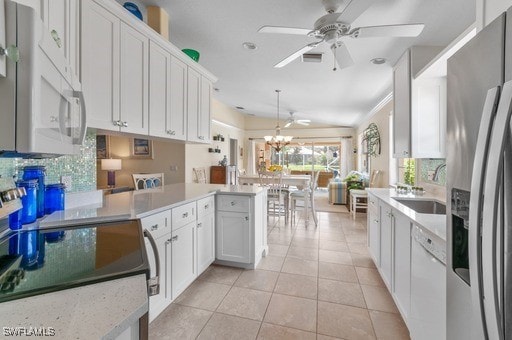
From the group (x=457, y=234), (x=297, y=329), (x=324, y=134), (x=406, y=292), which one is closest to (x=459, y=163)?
(x=457, y=234)

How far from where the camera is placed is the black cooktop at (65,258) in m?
0.67

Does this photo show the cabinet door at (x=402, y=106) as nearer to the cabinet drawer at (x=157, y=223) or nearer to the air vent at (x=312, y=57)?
the air vent at (x=312, y=57)

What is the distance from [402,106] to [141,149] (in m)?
5.02

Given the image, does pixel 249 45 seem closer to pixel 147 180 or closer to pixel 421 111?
pixel 421 111

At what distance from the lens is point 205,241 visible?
8.38 ft

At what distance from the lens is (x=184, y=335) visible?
5.74 feet

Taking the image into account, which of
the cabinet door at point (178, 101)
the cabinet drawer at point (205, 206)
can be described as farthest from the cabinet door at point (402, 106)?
the cabinet door at point (178, 101)

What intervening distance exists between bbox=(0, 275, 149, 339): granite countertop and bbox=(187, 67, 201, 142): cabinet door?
2338 millimetres

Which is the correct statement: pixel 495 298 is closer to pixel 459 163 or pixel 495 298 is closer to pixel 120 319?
pixel 459 163

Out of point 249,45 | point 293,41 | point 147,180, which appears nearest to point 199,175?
point 147,180

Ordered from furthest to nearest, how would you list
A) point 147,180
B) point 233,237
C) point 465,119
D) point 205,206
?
point 147,180 < point 233,237 < point 205,206 < point 465,119

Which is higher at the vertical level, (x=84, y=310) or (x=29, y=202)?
(x=29, y=202)

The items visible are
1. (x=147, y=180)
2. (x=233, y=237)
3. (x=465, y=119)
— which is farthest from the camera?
(x=147, y=180)

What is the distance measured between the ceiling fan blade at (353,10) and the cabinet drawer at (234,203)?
184 centimetres
